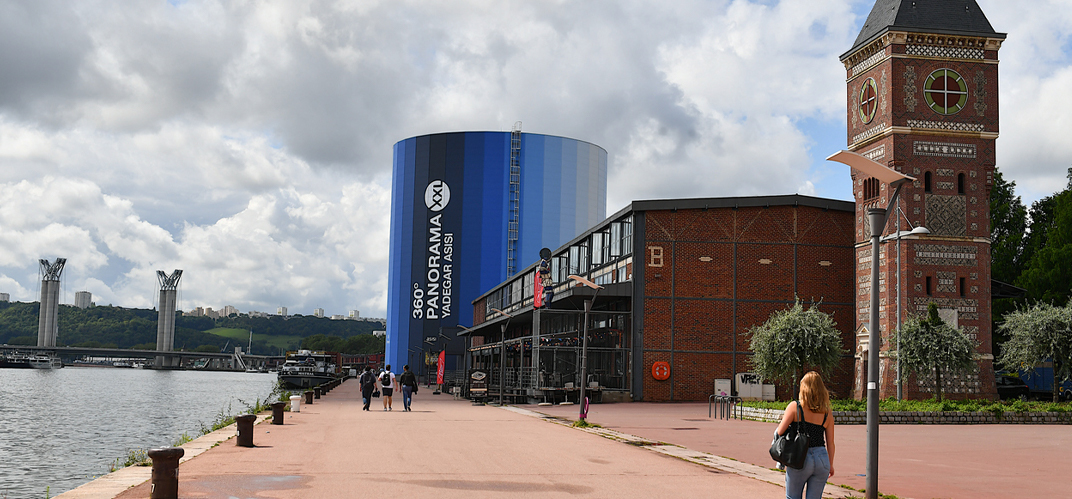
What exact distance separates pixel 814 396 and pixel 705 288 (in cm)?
3915

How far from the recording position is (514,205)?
110m

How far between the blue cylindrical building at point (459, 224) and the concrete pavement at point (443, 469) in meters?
85.4

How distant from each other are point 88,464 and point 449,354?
88.7m

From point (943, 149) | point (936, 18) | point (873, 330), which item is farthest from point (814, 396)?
point (936, 18)

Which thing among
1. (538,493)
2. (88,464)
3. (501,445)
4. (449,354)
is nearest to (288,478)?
(538,493)

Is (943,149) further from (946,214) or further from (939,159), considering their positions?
(946,214)

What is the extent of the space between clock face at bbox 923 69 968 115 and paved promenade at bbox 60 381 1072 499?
20354mm

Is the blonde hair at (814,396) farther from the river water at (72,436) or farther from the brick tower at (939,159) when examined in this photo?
the brick tower at (939,159)

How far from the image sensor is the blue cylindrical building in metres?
108

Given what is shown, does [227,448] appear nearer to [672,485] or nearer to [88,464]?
[88,464]

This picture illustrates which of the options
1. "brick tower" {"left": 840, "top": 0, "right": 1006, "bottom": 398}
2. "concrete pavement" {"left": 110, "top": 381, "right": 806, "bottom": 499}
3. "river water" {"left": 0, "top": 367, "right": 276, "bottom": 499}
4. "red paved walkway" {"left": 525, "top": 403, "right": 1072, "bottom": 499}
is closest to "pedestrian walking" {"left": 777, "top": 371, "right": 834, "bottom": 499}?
"concrete pavement" {"left": 110, "top": 381, "right": 806, "bottom": 499}

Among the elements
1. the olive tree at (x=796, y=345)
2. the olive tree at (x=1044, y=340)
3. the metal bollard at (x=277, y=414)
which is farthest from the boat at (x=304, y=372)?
the olive tree at (x=1044, y=340)

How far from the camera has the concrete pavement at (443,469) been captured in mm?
11836

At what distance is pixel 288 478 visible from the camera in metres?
12.7
